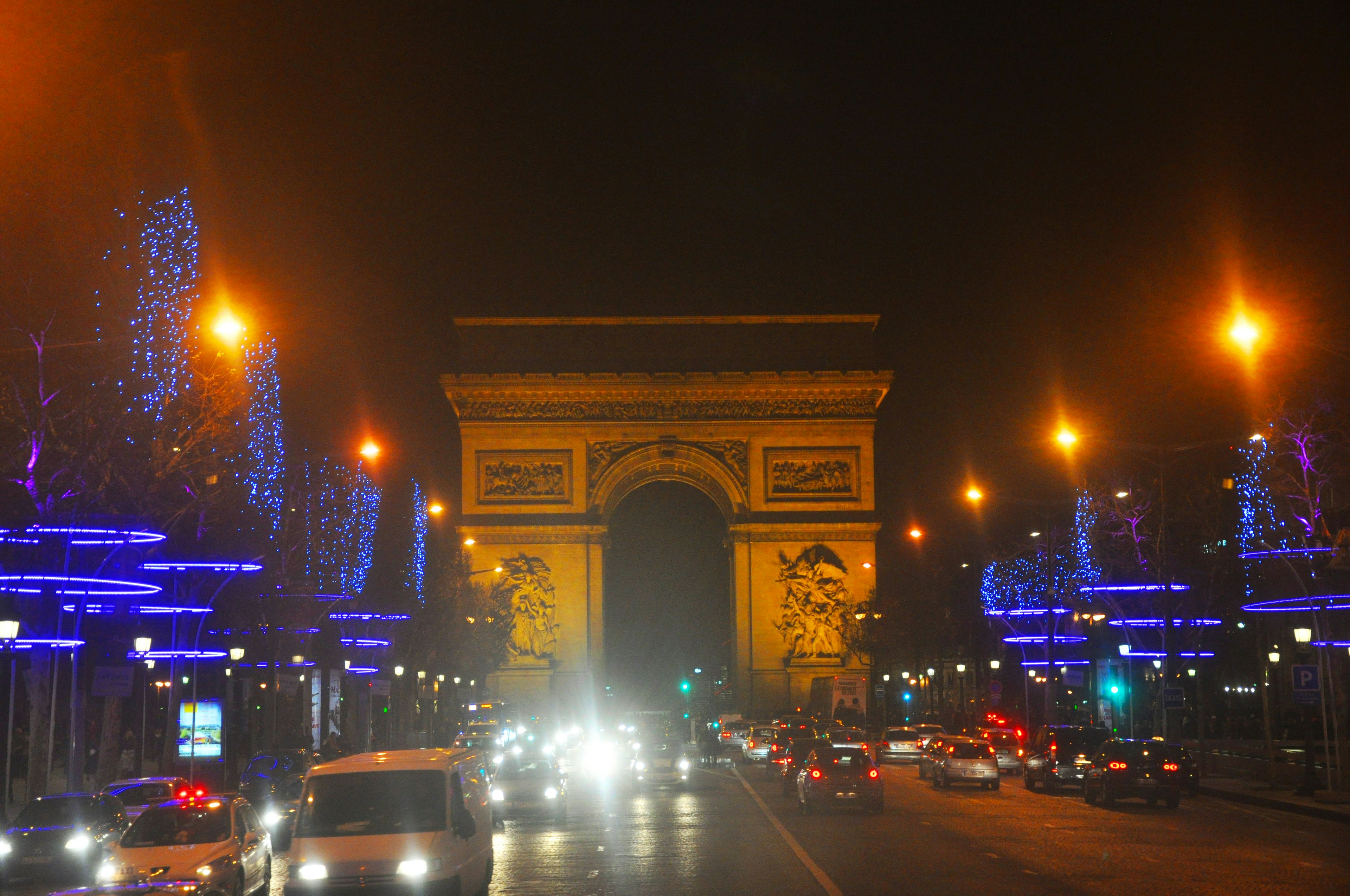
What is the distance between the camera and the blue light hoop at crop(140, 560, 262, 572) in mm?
34594

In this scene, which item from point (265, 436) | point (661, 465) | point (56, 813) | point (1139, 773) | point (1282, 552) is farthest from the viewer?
point (661, 465)

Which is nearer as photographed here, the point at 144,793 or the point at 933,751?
the point at 144,793

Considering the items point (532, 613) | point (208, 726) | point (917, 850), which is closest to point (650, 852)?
point (917, 850)

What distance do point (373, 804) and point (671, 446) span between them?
68197 millimetres

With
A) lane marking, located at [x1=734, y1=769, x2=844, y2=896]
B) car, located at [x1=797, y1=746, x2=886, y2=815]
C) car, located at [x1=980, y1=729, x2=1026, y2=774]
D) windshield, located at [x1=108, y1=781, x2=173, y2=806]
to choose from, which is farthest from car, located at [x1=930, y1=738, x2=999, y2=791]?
windshield, located at [x1=108, y1=781, x2=173, y2=806]

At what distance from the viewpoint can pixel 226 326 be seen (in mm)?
30875

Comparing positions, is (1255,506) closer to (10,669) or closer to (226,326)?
(226,326)

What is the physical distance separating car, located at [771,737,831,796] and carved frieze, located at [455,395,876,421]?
46916 mm

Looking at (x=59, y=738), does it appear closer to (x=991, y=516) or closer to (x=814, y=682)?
(x=814, y=682)

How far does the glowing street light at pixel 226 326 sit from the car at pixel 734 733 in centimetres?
3524

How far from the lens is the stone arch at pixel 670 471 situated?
270 ft

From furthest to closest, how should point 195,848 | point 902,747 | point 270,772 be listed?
point 902,747
point 270,772
point 195,848

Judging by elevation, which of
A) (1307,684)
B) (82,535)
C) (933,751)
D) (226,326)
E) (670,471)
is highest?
(670,471)

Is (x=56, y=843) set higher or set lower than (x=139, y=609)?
lower
